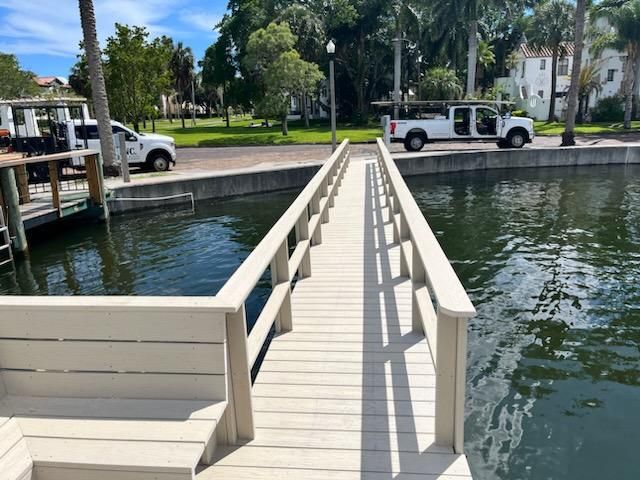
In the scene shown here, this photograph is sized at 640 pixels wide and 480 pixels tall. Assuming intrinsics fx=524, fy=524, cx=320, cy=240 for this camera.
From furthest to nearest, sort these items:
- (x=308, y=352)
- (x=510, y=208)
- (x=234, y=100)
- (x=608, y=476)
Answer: (x=234, y=100) < (x=510, y=208) < (x=308, y=352) < (x=608, y=476)

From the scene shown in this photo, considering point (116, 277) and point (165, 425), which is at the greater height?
point (165, 425)

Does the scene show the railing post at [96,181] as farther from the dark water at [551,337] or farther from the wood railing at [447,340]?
the wood railing at [447,340]

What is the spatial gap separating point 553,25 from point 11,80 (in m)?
44.8

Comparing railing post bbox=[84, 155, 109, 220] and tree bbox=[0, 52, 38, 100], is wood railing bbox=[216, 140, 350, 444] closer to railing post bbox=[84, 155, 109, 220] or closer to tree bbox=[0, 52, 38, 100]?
railing post bbox=[84, 155, 109, 220]

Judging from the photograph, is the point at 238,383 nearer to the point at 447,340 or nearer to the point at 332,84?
the point at 447,340

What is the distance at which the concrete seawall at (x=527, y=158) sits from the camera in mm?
21109

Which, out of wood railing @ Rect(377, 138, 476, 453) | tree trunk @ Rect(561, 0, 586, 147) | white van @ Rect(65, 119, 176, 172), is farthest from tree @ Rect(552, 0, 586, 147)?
wood railing @ Rect(377, 138, 476, 453)

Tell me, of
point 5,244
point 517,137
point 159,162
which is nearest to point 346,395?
point 5,244

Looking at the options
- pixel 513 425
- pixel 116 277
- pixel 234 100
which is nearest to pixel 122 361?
pixel 513 425

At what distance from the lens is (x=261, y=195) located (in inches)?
683

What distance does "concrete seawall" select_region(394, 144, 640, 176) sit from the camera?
69.3ft

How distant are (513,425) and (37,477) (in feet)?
11.8

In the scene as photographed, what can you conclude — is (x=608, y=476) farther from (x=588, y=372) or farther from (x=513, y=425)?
(x=588, y=372)

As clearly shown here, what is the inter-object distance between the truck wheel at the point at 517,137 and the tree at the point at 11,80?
40.3 meters
